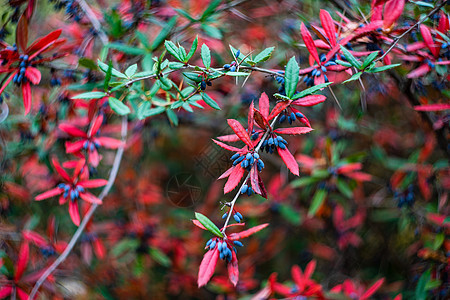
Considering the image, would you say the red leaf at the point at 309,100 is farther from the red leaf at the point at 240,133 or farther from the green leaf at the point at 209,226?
the green leaf at the point at 209,226

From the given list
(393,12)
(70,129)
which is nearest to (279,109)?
(393,12)

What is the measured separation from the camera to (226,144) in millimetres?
1548

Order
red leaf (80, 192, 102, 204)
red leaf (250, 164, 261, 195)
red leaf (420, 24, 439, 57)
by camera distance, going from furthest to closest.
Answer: red leaf (80, 192, 102, 204)
red leaf (420, 24, 439, 57)
red leaf (250, 164, 261, 195)

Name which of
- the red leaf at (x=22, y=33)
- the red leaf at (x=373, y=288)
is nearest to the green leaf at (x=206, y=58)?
the red leaf at (x=22, y=33)

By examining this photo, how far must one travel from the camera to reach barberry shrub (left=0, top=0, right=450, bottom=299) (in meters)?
0.93

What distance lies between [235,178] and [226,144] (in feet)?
2.49

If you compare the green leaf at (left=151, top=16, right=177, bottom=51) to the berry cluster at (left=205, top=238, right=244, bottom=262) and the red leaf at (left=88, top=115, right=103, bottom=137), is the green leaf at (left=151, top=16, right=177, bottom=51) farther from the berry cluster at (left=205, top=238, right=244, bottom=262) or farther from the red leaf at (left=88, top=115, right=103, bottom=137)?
the berry cluster at (left=205, top=238, right=244, bottom=262)

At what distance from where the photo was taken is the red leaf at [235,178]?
2.57ft

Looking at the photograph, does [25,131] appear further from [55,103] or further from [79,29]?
[79,29]

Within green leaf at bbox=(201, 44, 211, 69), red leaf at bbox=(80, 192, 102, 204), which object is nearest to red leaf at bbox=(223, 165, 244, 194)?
green leaf at bbox=(201, 44, 211, 69)

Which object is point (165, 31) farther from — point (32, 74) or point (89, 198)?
point (89, 198)

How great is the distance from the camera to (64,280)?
1766 mm

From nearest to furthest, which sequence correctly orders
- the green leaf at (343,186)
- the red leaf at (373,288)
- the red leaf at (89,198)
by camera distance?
the red leaf at (89,198), the red leaf at (373,288), the green leaf at (343,186)

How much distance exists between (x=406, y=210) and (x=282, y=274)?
1.02 m
